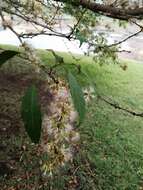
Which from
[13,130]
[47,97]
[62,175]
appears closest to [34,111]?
[62,175]

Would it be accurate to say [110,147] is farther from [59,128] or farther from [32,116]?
[32,116]

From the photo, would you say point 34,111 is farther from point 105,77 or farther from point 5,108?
point 105,77

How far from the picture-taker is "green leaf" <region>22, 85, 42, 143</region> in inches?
21.5

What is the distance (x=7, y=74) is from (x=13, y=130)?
6.42 feet

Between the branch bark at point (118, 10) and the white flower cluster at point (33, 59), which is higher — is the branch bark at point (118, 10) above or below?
below

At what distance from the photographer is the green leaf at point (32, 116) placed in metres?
0.55

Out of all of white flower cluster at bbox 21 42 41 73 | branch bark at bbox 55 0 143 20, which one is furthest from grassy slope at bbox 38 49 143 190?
white flower cluster at bbox 21 42 41 73

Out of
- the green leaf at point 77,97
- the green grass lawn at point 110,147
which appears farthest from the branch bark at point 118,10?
the green leaf at point 77,97

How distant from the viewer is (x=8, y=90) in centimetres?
550

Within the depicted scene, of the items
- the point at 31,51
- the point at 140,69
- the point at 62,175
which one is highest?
the point at 31,51

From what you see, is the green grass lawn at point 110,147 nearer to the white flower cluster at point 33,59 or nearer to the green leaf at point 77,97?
the white flower cluster at point 33,59

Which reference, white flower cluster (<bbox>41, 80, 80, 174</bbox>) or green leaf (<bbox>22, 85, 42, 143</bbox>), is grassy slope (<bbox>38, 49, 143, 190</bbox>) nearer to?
white flower cluster (<bbox>41, 80, 80, 174</bbox>)

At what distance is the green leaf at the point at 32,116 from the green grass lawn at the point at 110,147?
7.09 ft

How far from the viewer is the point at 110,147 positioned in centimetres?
454
